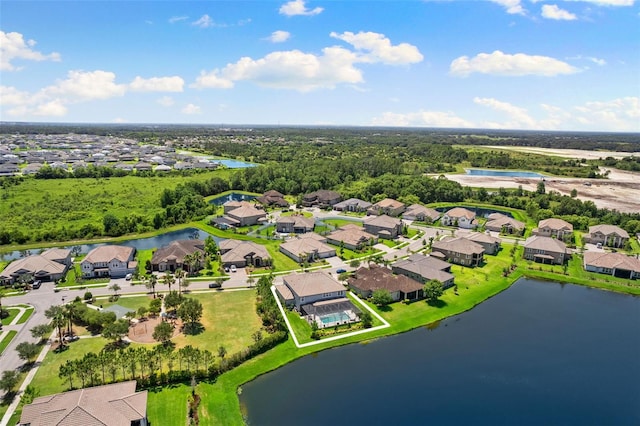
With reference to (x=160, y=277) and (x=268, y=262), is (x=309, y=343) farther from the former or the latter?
(x=160, y=277)

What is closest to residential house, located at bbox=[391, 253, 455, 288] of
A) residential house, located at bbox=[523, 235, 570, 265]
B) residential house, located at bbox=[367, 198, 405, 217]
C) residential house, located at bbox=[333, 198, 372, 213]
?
residential house, located at bbox=[523, 235, 570, 265]

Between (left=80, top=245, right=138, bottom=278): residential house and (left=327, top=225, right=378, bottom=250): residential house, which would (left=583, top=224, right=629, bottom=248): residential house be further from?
(left=80, top=245, right=138, bottom=278): residential house

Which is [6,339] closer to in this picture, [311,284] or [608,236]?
[311,284]

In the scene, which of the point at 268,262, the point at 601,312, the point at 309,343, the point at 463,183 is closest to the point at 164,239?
the point at 268,262

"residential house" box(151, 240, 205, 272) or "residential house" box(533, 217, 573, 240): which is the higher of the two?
"residential house" box(533, 217, 573, 240)

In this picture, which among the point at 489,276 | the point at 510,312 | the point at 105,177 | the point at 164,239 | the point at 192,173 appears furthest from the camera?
the point at 192,173

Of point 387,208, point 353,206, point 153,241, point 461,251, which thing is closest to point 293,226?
point 353,206
